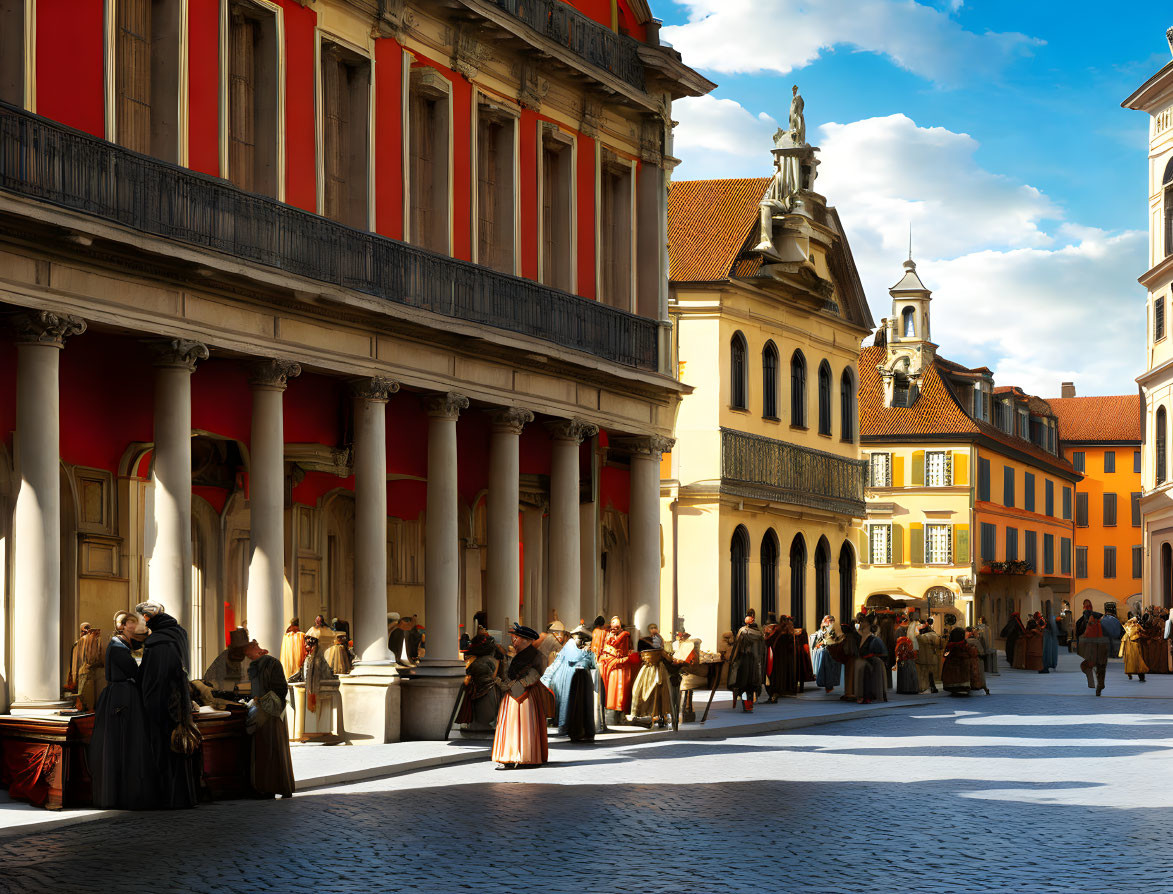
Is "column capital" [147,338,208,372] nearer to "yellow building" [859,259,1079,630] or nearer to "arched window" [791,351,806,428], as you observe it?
"arched window" [791,351,806,428]

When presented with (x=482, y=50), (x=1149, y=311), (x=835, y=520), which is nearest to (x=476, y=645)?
(x=482, y=50)

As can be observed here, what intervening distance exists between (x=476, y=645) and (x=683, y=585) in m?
18.0

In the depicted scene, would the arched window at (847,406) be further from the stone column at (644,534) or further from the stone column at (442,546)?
the stone column at (442,546)

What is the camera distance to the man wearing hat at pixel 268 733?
53.7 ft

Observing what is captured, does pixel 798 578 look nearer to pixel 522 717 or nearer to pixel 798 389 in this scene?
pixel 798 389

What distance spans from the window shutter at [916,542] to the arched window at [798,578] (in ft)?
90.8

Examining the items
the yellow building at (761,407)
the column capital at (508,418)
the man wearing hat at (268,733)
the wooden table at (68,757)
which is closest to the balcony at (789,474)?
the yellow building at (761,407)

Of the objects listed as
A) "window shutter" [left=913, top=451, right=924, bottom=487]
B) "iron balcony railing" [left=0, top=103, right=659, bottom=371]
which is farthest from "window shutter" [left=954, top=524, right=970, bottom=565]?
"iron balcony railing" [left=0, top=103, right=659, bottom=371]

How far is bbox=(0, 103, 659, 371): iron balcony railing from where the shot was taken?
18.0m

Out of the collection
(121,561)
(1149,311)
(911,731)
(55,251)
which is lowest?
(911,731)

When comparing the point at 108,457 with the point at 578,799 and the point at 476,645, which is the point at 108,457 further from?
the point at 578,799

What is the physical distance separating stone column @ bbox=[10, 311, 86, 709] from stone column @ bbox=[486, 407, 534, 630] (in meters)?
9.43

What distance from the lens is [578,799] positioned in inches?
647

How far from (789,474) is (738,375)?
10.4 ft
